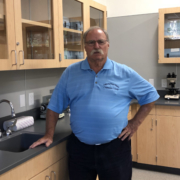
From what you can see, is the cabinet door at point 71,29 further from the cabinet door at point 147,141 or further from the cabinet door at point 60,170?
the cabinet door at point 147,141

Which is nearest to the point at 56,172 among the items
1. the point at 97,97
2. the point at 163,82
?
the point at 97,97

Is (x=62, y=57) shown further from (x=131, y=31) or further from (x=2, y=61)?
(x=131, y=31)

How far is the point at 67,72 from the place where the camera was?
6.20 feet

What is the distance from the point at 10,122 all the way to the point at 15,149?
0.23 metres

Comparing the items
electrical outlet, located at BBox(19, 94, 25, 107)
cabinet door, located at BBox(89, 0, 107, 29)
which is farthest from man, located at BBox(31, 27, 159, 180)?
cabinet door, located at BBox(89, 0, 107, 29)

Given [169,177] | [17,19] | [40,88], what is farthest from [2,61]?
[169,177]

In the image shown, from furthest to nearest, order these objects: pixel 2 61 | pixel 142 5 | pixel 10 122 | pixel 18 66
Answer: pixel 142 5, pixel 10 122, pixel 18 66, pixel 2 61

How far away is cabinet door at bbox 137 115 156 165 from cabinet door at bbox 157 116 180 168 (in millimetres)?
62

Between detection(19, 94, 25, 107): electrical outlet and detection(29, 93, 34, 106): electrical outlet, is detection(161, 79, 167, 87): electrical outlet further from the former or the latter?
detection(19, 94, 25, 107): electrical outlet

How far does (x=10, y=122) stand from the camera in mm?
2049

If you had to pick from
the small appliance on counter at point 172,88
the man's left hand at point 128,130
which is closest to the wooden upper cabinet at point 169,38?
the small appliance on counter at point 172,88

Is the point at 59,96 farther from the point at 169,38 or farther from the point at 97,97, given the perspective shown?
the point at 169,38

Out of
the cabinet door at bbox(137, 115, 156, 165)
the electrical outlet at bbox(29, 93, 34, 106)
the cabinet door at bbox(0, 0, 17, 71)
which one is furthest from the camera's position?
the cabinet door at bbox(137, 115, 156, 165)

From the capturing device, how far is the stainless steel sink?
1.91 m
